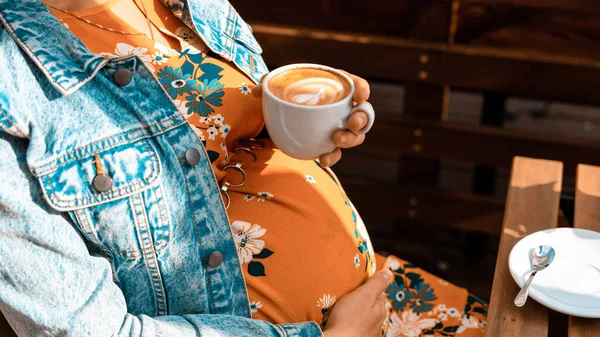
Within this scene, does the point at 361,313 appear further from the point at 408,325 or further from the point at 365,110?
the point at 365,110

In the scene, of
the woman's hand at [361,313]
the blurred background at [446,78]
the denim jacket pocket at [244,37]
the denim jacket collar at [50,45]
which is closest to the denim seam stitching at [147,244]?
the denim jacket collar at [50,45]

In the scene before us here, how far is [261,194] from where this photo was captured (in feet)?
4.10

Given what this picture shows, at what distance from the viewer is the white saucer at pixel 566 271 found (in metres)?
1.09

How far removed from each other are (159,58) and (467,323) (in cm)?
83

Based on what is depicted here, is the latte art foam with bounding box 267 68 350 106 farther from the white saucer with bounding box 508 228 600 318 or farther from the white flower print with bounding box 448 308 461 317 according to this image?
the white flower print with bounding box 448 308 461 317

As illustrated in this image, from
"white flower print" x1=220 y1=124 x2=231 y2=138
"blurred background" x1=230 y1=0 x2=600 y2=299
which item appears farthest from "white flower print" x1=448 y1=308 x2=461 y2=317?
"blurred background" x1=230 y1=0 x2=600 y2=299

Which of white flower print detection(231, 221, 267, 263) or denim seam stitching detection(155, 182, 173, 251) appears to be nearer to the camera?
denim seam stitching detection(155, 182, 173, 251)

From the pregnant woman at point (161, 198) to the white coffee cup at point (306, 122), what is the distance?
22 mm

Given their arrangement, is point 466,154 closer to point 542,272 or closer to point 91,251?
point 542,272

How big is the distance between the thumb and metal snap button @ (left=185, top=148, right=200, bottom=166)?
409mm

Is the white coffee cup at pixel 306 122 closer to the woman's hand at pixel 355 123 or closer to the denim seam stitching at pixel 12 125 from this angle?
the woman's hand at pixel 355 123

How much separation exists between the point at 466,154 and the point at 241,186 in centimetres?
136

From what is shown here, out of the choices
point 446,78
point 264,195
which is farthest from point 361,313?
point 446,78

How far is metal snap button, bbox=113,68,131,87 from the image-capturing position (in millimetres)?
1061
